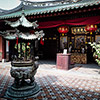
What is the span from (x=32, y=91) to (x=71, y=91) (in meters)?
1.28

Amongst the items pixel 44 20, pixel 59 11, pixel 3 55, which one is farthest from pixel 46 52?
pixel 59 11

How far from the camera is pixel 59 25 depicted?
6.95m

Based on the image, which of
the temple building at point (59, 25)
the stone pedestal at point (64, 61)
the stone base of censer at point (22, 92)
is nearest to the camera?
the stone base of censer at point (22, 92)

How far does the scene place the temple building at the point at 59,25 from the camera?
512cm

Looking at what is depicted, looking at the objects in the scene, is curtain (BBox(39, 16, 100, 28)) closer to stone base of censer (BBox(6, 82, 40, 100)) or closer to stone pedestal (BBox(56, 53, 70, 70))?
stone pedestal (BBox(56, 53, 70, 70))

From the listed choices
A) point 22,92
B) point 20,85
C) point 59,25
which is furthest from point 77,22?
point 22,92

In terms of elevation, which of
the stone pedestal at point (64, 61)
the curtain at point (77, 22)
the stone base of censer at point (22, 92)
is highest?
the curtain at point (77, 22)

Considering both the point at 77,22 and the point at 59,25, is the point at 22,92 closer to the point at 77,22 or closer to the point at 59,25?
the point at 77,22

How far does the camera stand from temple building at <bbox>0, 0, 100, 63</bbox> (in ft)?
16.8

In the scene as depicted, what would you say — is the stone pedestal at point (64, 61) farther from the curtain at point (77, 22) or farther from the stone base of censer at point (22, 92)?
the stone base of censer at point (22, 92)

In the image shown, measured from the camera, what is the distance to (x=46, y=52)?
1289 cm

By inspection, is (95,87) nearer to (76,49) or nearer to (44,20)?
(44,20)

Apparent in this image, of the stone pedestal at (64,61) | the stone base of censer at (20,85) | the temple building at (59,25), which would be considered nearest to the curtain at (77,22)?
the temple building at (59,25)

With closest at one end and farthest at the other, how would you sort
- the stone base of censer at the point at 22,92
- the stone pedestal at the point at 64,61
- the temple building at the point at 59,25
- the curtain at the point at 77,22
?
1. the stone base of censer at the point at 22,92
2. the temple building at the point at 59,25
3. the curtain at the point at 77,22
4. the stone pedestal at the point at 64,61
